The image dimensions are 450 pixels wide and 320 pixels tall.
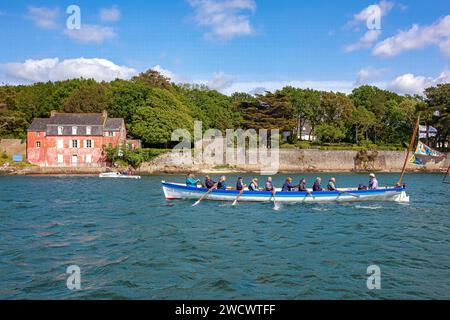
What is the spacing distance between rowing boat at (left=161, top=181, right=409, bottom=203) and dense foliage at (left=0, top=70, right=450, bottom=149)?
3843 cm

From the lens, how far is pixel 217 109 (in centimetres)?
9169

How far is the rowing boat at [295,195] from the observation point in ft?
99.4

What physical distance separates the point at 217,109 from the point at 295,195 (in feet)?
208

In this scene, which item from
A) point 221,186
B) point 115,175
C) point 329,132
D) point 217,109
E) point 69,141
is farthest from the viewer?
point 217,109

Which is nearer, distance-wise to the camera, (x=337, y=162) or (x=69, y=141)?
(x=69, y=141)

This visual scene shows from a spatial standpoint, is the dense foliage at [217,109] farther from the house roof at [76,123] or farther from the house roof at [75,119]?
the house roof at [75,119]

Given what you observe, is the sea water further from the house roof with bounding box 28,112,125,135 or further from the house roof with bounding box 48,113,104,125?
the house roof with bounding box 48,113,104,125

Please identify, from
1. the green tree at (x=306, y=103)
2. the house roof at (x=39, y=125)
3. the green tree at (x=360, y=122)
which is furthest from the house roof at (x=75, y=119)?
the green tree at (x=360, y=122)

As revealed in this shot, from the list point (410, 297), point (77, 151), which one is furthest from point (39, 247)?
point (77, 151)

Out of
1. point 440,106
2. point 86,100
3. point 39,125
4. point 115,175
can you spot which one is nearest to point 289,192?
point 115,175

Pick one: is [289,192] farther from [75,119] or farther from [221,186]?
[75,119]

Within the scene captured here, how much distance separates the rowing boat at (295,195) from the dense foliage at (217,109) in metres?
38.4

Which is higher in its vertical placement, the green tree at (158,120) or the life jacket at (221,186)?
the green tree at (158,120)
